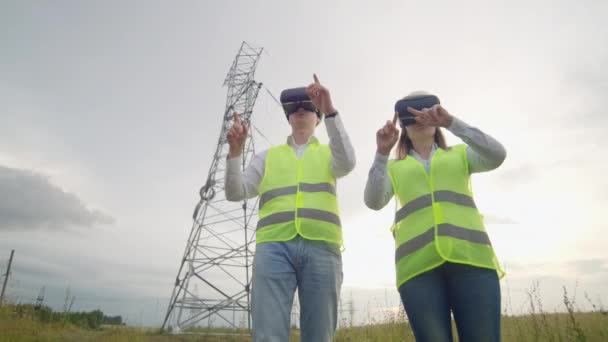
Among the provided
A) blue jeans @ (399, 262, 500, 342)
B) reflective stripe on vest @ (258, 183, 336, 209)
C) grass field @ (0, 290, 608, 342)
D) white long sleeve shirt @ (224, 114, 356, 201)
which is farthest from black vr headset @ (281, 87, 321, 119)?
grass field @ (0, 290, 608, 342)

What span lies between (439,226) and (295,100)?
1646 mm

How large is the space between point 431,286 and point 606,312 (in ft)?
25.6

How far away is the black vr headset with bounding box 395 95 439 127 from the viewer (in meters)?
2.71

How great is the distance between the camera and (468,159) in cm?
257

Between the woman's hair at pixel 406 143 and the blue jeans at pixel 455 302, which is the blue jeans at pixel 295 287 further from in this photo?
the woman's hair at pixel 406 143

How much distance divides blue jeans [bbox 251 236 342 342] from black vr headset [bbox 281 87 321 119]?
1212 millimetres

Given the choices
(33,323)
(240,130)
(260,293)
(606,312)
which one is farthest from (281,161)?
(33,323)

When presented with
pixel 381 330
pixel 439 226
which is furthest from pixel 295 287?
pixel 381 330

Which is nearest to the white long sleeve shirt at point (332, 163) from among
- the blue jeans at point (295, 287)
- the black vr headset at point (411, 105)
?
the black vr headset at point (411, 105)

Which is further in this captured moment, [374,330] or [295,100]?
[374,330]

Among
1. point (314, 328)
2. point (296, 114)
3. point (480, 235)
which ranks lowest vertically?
point (314, 328)

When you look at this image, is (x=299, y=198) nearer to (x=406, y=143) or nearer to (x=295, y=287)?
(x=295, y=287)

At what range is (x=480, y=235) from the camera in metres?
2.29

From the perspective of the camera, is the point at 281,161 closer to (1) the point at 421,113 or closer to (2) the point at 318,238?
(2) the point at 318,238
